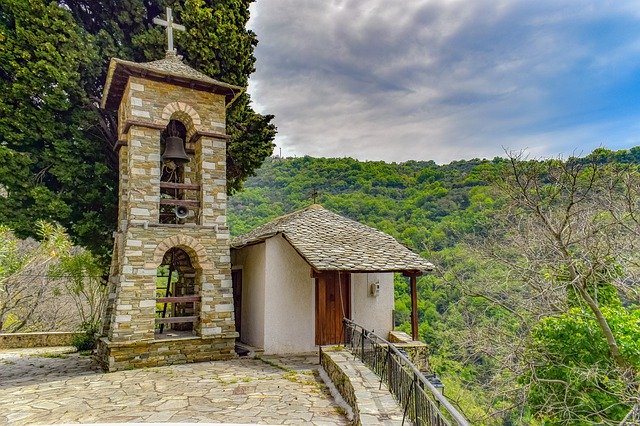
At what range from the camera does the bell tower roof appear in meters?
8.65

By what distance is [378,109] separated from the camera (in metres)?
18.3

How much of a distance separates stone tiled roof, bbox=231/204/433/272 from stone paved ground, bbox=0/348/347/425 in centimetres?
232

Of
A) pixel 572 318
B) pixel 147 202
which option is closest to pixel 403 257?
pixel 572 318

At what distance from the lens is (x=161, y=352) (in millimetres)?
8305

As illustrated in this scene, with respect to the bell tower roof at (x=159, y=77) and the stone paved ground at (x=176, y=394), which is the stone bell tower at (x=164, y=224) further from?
the stone paved ground at (x=176, y=394)

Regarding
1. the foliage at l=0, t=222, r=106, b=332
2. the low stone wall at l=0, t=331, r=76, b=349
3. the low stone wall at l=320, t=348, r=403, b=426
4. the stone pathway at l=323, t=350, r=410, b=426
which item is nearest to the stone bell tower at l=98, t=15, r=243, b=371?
the low stone wall at l=320, t=348, r=403, b=426

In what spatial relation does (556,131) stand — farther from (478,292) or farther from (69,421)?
(69,421)

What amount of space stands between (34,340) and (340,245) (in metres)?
11.0

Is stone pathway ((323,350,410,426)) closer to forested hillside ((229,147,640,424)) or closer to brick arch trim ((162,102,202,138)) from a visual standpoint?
forested hillside ((229,147,640,424))

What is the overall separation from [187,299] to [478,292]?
7.81 m

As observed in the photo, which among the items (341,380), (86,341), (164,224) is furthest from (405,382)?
(86,341)

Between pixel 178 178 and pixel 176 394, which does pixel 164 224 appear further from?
pixel 176 394

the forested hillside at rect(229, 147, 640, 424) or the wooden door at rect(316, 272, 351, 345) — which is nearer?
the forested hillside at rect(229, 147, 640, 424)

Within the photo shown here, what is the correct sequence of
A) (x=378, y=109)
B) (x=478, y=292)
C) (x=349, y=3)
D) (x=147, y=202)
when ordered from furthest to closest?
(x=378, y=109), (x=478, y=292), (x=349, y=3), (x=147, y=202)
